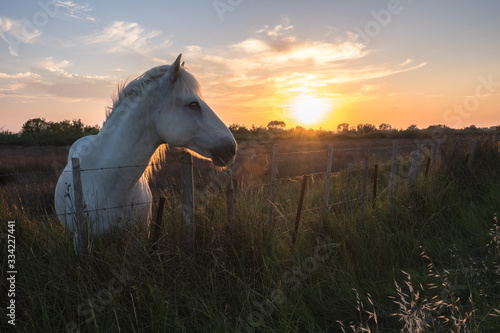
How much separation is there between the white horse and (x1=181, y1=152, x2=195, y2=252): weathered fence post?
0.28 m

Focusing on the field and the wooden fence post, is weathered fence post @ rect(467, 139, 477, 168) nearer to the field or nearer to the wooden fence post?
the field

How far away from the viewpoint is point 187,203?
304 cm

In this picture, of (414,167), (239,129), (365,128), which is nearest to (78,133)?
(239,129)

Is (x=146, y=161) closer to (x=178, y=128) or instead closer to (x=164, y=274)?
(x=178, y=128)

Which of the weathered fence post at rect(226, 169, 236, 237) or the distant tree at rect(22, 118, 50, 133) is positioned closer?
the weathered fence post at rect(226, 169, 236, 237)

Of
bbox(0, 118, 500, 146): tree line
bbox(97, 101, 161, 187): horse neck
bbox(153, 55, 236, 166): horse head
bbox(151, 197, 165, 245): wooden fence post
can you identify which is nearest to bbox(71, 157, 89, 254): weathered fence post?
bbox(97, 101, 161, 187): horse neck

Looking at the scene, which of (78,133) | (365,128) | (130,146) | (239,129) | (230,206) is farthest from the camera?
(365,128)

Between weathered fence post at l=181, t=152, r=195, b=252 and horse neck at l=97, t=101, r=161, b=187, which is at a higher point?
horse neck at l=97, t=101, r=161, b=187

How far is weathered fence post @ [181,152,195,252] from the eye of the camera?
2982 millimetres

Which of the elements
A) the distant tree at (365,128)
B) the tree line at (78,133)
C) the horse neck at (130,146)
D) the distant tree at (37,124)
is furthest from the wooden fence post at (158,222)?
the distant tree at (365,128)

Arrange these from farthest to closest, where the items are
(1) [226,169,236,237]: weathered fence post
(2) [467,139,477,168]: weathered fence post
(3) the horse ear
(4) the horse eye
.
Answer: (2) [467,139,477,168]: weathered fence post
(1) [226,169,236,237]: weathered fence post
(4) the horse eye
(3) the horse ear

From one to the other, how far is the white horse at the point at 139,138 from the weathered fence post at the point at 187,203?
0.28 m

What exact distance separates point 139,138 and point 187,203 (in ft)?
2.51

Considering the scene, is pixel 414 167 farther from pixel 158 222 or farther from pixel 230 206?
pixel 158 222
